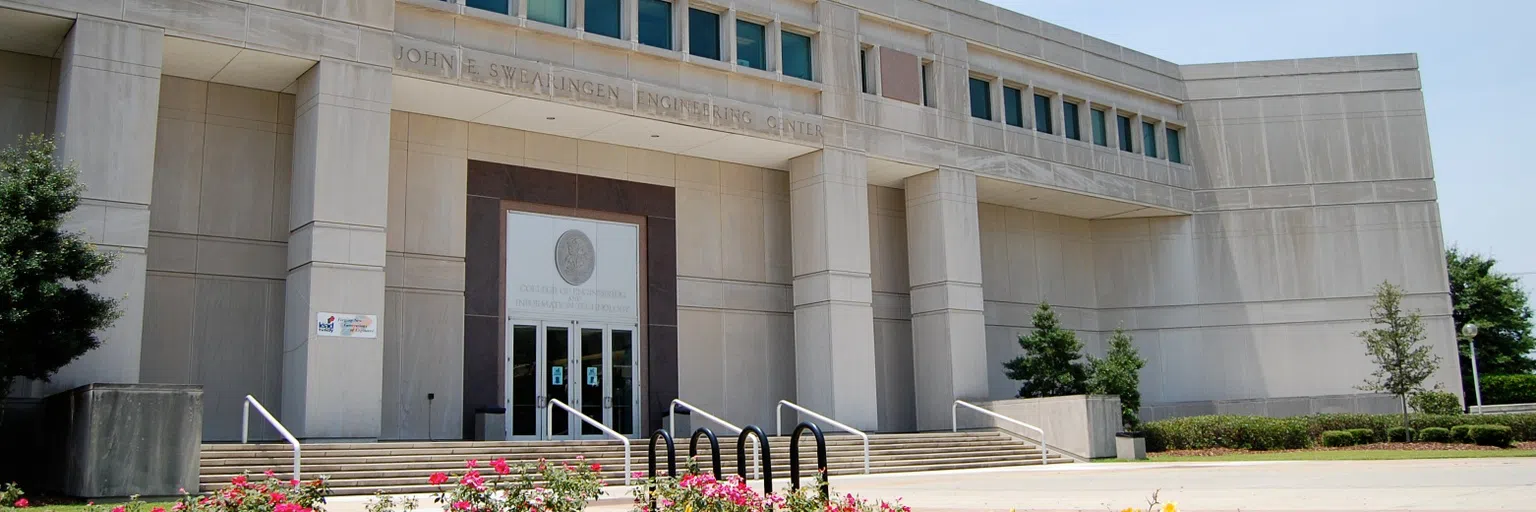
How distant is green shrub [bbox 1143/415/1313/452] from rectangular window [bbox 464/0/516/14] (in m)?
17.8

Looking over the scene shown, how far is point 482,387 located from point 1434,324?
27.7 meters

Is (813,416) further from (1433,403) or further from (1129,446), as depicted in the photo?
(1433,403)

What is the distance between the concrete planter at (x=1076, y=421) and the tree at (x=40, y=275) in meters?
18.7

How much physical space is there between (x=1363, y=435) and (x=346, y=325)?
918 inches

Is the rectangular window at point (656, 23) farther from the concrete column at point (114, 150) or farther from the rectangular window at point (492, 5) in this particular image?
the concrete column at point (114, 150)

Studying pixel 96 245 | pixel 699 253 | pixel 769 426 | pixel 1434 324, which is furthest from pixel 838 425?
pixel 1434 324

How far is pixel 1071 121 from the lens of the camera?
35.3 meters

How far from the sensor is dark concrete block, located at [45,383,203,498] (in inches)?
614

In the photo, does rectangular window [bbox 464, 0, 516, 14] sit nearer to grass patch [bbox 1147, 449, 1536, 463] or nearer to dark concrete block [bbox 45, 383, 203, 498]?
dark concrete block [bbox 45, 383, 203, 498]

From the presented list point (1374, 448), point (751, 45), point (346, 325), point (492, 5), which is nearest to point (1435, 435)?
point (1374, 448)

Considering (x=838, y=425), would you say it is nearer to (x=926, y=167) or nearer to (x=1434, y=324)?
(x=926, y=167)

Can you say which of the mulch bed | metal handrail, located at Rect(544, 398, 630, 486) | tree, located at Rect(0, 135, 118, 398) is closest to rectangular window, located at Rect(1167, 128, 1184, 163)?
the mulch bed

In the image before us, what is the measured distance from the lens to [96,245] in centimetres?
1886

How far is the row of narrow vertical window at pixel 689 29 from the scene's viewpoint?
25.1 m
